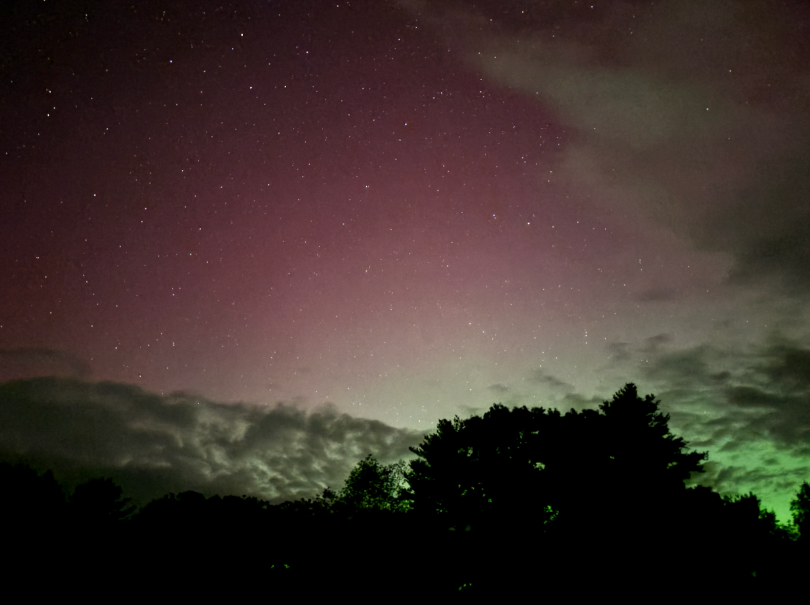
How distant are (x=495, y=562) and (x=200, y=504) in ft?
57.5

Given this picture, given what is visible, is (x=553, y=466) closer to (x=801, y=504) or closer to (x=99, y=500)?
(x=99, y=500)

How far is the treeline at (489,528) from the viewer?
20.7 m

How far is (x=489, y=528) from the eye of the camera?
28.0 metres

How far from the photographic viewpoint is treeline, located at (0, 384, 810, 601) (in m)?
20.7

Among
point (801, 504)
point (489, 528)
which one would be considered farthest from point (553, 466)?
point (801, 504)

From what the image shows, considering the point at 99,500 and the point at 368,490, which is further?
the point at 368,490

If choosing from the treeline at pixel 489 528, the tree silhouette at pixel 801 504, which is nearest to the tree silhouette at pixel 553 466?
the treeline at pixel 489 528

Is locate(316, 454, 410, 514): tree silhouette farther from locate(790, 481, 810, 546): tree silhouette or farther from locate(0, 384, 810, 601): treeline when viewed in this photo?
locate(790, 481, 810, 546): tree silhouette

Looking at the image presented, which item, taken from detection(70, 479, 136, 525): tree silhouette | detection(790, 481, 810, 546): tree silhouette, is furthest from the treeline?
detection(790, 481, 810, 546): tree silhouette

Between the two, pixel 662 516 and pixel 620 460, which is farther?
pixel 620 460

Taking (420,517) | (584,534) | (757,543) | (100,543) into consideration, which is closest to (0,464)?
(100,543)

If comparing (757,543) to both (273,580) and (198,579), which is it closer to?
(273,580)

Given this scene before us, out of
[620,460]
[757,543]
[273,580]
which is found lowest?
[273,580]

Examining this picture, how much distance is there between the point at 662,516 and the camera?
1029 inches
